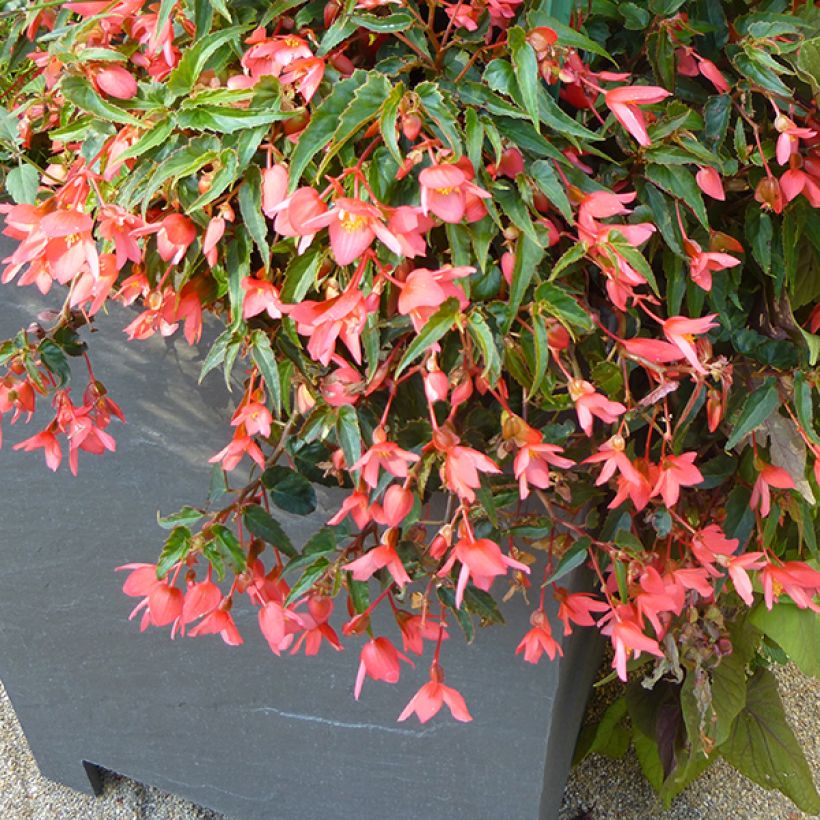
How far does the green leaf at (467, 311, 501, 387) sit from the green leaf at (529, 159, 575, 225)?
0.25ft

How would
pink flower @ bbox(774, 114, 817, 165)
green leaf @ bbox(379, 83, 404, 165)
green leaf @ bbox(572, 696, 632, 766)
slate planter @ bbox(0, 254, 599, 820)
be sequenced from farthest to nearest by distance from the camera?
1. green leaf @ bbox(572, 696, 632, 766)
2. slate planter @ bbox(0, 254, 599, 820)
3. pink flower @ bbox(774, 114, 817, 165)
4. green leaf @ bbox(379, 83, 404, 165)

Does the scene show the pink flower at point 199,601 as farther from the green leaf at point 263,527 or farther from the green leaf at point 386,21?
the green leaf at point 386,21

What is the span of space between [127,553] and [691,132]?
0.77m

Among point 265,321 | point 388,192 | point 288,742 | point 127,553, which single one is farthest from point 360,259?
point 288,742

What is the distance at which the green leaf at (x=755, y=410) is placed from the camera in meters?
0.67

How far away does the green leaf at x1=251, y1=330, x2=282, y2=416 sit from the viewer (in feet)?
2.11

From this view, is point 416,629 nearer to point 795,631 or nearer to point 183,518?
→ point 183,518

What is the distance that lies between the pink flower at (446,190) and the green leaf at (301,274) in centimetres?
10

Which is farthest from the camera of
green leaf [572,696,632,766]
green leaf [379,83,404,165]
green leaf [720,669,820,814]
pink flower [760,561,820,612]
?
green leaf [572,696,632,766]

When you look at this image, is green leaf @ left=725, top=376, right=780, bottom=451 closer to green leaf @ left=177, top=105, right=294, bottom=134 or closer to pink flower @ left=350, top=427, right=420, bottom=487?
pink flower @ left=350, top=427, right=420, bottom=487

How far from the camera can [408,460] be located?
0.62 m

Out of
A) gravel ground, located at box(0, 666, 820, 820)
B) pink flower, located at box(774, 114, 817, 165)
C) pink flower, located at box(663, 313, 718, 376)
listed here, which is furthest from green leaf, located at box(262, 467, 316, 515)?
gravel ground, located at box(0, 666, 820, 820)

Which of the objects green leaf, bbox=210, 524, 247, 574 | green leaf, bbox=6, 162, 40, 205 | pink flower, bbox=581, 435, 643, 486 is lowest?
green leaf, bbox=210, 524, 247, 574

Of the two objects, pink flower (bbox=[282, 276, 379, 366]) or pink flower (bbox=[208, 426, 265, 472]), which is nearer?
pink flower (bbox=[282, 276, 379, 366])
